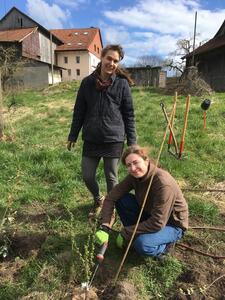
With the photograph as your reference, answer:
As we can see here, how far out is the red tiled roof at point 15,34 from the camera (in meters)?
35.6

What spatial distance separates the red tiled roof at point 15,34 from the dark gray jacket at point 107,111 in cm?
3378

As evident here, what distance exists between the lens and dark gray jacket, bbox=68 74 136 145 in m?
3.62

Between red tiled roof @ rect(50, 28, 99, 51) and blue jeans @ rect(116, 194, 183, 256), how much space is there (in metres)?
45.3

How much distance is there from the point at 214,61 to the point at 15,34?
73.7 feet

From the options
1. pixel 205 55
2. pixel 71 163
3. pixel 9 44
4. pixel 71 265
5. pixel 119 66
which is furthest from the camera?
pixel 9 44

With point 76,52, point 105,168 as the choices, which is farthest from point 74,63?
point 105,168

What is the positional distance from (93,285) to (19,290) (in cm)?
60

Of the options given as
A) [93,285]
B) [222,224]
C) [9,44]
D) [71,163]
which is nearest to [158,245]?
[93,285]

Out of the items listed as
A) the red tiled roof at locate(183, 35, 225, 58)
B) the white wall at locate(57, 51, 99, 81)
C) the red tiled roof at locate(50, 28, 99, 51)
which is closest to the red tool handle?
the red tiled roof at locate(183, 35, 225, 58)

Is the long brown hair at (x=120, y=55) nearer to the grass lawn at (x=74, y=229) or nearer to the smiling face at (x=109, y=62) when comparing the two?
the smiling face at (x=109, y=62)

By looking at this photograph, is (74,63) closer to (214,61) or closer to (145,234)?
(214,61)

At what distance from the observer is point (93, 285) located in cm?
295

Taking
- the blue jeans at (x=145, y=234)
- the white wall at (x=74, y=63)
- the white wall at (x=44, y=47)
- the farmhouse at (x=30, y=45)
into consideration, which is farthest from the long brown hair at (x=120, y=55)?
the white wall at (x=74, y=63)

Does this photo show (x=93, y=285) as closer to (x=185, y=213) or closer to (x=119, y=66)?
(x=185, y=213)
